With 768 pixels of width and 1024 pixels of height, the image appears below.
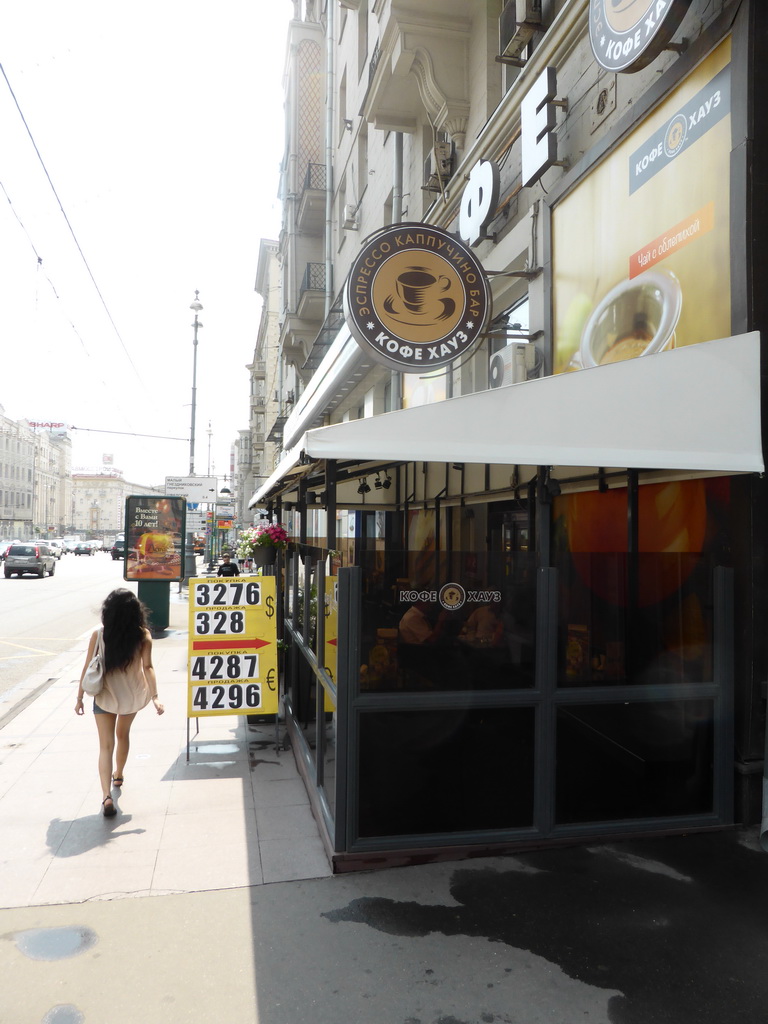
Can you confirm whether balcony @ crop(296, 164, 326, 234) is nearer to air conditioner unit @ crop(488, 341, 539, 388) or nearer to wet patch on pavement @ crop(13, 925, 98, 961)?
air conditioner unit @ crop(488, 341, 539, 388)

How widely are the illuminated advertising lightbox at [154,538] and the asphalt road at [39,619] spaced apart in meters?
1.98

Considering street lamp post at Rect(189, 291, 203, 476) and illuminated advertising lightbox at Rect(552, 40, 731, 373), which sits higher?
street lamp post at Rect(189, 291, 203, 476)

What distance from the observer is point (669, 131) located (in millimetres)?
6023

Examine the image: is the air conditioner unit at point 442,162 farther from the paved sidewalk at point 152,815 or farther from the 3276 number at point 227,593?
the paved sidewalk at point 152,815

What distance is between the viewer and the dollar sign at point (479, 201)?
30.7ft

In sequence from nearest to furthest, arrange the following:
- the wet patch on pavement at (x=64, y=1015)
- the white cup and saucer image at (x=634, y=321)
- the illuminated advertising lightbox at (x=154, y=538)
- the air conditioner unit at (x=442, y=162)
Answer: the wet patch on pavement at (x=64, y=1015), the white cup and saucer image at (x=634, y=321), the air conditioner unit at (x=442, y=162), the illuminated advertising lightbox at (x=154, y=538)

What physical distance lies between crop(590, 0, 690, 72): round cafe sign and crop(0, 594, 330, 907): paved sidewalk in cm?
628

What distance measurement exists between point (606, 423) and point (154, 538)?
12.2 meters

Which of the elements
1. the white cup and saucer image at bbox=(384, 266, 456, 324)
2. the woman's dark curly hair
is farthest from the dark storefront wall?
the white cup and saucer image at bbox=(384, 266, 456, 324)

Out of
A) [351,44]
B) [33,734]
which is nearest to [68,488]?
[351,44]

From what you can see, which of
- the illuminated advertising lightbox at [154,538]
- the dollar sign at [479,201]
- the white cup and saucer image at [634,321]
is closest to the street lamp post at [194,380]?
the illuminated advertising lightbox at [154,538]

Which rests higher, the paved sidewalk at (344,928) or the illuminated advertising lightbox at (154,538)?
the illuminated advertising lightbox at (154,538)

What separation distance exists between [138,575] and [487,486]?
25.4ft

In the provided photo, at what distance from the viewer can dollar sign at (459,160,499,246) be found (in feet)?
30.7
